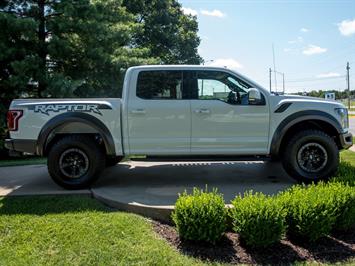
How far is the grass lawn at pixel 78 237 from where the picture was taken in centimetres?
414

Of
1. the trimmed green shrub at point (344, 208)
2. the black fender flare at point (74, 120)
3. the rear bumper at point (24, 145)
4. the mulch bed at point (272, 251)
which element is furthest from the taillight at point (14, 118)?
the trimmed green shrub at point (344, 208)

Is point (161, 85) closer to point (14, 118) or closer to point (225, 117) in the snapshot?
point (225, 117)

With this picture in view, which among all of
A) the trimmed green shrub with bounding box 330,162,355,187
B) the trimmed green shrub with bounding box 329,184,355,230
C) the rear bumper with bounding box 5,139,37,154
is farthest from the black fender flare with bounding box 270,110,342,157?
the rear bumper with bounding box 5,139,37,154

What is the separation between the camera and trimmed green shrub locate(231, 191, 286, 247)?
4.28m

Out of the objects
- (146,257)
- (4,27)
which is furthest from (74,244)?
(4,27)

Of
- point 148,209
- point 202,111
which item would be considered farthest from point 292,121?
point 148,209

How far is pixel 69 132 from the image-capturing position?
6.52m

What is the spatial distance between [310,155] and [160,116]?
2.42 m

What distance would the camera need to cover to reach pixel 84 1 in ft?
46.2

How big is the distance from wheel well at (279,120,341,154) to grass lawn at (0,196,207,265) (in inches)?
111

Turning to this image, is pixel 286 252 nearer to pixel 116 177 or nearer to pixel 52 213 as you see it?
pixel 52 213

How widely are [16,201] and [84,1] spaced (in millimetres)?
9900

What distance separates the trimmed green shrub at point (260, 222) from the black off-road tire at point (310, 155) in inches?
84.7

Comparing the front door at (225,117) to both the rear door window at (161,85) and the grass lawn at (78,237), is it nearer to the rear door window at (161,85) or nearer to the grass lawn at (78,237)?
the rear door window at (161,85)
